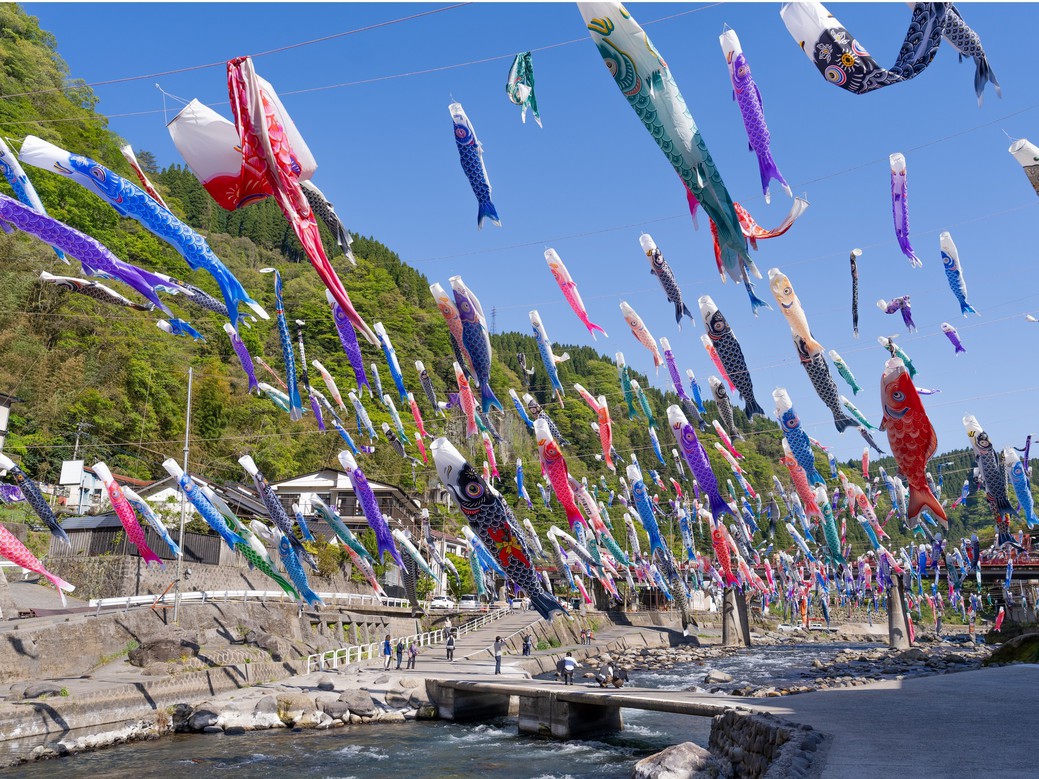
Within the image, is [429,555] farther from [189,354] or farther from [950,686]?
[950,686]

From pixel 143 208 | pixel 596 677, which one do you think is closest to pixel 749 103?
pixel 143 208

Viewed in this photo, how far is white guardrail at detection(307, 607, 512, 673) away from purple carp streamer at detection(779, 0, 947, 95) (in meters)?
20.3

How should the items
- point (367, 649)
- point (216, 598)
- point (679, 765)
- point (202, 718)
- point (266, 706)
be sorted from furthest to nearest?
point (367, 649), point (216, 598), point (266, 706), point (202, 718), point (679, 765)

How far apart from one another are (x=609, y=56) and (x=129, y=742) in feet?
53.3

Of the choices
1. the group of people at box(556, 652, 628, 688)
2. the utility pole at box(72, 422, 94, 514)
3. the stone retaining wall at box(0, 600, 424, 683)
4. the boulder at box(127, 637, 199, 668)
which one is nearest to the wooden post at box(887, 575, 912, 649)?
the group of people at box(556, 652, 628, 688)

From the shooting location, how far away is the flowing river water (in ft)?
45.2

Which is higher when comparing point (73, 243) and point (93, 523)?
point (73, 243)

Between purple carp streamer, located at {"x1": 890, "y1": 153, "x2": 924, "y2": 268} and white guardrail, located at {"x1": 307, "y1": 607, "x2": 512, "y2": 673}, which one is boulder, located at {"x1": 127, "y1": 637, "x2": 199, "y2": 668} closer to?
white guardrail, located at {"x1": 307, "y1": 607, "x2": 512, "y2": 673}

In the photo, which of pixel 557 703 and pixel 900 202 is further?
pixel 557 703

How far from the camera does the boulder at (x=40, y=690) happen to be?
15.5 meters

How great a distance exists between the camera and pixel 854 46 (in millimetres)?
8242

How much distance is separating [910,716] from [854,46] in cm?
944

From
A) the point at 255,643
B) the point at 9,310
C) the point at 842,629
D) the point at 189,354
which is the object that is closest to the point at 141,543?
the point at 255,643

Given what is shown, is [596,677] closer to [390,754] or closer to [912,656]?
[390,754]
